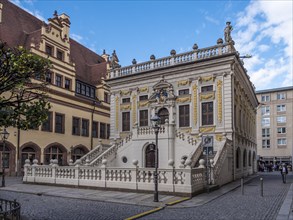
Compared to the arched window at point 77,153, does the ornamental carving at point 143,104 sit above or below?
above

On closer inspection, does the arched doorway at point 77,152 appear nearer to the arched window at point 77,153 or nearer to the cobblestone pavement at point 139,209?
the arched window at point 77,153

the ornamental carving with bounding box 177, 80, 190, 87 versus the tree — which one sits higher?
the ornamental carving with bounding box 177, 80, 190, 87

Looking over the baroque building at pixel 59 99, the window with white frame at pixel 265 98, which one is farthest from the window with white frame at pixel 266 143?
the baroque building at pixel 59 99

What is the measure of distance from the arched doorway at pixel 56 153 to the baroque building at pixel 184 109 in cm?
522

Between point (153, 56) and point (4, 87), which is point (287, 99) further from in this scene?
point (4, 87)

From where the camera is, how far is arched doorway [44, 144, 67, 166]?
29.6m

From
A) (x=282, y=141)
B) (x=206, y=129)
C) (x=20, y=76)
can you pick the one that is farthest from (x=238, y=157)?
(x=282, y=141)

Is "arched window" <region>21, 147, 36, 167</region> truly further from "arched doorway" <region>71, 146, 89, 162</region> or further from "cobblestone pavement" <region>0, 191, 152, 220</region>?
"cobblestone pavement" <region>0, 191, 152, 220</region>

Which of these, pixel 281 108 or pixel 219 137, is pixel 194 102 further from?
pixel 281 108

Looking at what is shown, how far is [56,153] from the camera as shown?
3095cm

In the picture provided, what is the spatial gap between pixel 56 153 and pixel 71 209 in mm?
20586

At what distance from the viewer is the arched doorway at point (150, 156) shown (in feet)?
80.5

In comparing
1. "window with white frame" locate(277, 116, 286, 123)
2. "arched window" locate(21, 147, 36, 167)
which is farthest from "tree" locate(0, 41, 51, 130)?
"window with white frame" locate(277, 116, 286, 123)

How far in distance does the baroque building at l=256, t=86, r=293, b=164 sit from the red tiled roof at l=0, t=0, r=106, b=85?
4566cm
